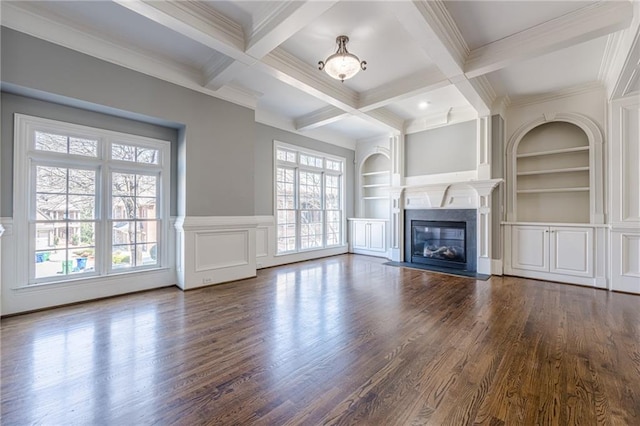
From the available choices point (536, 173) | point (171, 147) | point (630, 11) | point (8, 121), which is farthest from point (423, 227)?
point (8, 121)

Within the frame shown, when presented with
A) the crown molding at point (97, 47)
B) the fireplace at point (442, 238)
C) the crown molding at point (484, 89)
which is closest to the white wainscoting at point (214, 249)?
the crown molding at point (97, 47)

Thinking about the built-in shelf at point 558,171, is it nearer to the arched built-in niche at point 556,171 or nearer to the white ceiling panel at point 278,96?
the arched built-in niche at point 556,171

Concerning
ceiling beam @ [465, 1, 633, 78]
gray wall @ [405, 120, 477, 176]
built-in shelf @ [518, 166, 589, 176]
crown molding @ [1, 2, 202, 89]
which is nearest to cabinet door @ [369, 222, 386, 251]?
gray wall @ [405, 120, 477, 176]

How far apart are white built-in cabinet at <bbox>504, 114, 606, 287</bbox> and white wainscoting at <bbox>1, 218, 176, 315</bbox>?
5896 millimetres

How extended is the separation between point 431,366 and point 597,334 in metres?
1.83

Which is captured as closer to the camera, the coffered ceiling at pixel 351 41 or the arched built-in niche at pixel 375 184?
the coffered ceiling at pixel 351 41

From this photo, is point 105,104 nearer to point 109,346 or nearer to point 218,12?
point 218,12

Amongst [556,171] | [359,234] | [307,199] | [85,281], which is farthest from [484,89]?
[85,281]

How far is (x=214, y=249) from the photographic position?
4344mm

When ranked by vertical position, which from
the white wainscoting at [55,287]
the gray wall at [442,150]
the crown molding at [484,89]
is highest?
the crown molding at [484,89]

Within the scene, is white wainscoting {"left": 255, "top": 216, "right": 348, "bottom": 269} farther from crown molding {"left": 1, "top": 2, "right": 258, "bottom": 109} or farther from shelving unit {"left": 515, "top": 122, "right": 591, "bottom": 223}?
shelving unit {"left": 515, "top": 122, "right": 591, "bottom": 223}

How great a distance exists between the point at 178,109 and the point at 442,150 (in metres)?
4.92

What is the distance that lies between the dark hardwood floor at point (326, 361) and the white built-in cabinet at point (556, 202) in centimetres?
80

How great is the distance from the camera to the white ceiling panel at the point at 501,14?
2.70 meters
